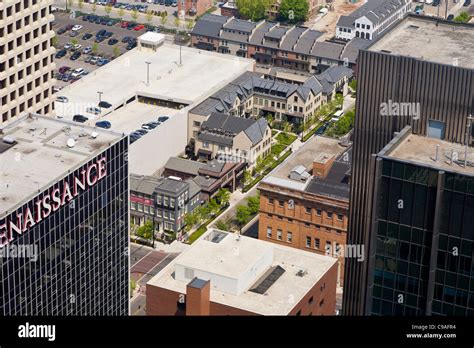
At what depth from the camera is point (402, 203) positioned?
71.0 meters

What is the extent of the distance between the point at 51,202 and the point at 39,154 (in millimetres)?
9673

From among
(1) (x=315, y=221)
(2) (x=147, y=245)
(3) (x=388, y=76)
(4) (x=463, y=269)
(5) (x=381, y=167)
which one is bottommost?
(2) (x=147, y=245)

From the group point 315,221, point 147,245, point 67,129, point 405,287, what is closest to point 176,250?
point 147,245

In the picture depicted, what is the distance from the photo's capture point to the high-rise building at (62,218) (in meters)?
Answer: 99.1

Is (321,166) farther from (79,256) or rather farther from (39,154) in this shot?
(39,154)

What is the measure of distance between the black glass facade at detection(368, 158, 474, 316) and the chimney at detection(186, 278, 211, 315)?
4873 centimetres

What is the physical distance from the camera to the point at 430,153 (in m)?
72.9

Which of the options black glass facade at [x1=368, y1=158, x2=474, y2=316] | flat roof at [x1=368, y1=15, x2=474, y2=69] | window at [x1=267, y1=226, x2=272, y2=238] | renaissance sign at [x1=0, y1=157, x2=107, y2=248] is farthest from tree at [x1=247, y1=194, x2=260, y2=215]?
black glass facade at [x1=368, y1=158, x2=474, y2=316]

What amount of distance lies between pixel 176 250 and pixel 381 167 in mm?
119632

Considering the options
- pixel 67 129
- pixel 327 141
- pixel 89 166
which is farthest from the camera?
pixel 327 141

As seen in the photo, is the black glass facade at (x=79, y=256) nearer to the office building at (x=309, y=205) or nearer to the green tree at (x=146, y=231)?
the office building at (x=309, y=205)

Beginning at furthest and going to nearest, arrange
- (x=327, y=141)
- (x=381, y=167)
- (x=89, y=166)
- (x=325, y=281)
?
1. (x=327, y=141)
2. (x=325, y=281)
3. (x=89, y=166)
4. (x=381, y=167)

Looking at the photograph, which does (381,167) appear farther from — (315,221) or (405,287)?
(315,221)

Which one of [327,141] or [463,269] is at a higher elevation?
[463,269]
